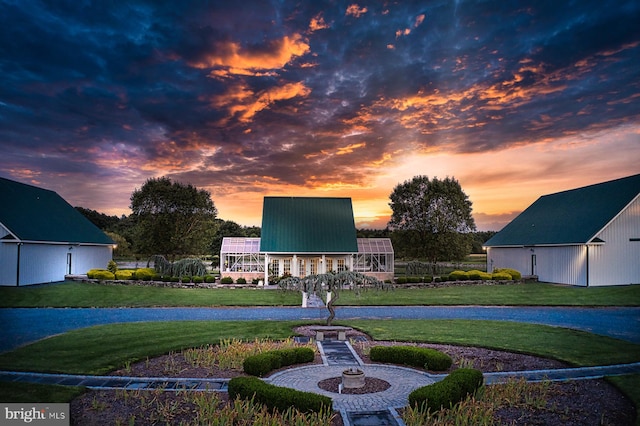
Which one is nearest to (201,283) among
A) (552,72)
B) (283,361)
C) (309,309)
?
(309,309)

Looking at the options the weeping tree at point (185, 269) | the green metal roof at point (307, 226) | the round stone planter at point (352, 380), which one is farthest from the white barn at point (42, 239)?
the round stone planter at point (352, 380)

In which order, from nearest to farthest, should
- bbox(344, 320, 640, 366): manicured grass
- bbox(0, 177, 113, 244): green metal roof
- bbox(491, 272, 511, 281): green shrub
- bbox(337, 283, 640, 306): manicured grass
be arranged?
bbox(344, 320, 640, 366): manicured grass → bbox(337, 283, 640, 306): manicured grass → bbox(0, 177, 113, 244): green metal roof → bbox(491, 272, 511, 281): green shrub

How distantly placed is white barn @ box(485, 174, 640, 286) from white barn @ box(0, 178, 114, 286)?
40920 mm

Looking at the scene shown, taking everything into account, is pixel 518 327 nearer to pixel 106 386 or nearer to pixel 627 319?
pixel 627 319

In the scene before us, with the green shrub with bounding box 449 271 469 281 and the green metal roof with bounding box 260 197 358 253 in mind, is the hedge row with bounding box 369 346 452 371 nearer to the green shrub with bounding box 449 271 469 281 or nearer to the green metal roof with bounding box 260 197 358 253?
the green metal roof with bounding box 260 197 358 253

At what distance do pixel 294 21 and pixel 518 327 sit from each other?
58.2ft

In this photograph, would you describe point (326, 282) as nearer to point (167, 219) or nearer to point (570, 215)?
point (570, 215)

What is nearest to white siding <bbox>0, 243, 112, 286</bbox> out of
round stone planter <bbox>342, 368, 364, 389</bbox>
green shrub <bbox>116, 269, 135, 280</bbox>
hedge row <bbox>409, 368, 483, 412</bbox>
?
green shrub <bbox>116, 269, 135, 280</bbox>

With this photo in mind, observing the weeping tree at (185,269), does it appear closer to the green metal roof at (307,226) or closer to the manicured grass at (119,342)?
the green metal roof at (307,226)

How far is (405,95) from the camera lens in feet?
82.7

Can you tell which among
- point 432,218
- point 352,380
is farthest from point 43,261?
point 432,218

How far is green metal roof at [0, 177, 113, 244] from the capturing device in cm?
3281

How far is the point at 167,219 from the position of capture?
50031mm

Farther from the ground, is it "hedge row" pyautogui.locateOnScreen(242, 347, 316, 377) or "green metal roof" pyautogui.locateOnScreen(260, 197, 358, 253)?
"green metal roof" pyautogui.locateOnScreen(260, 197, 358, 253)
